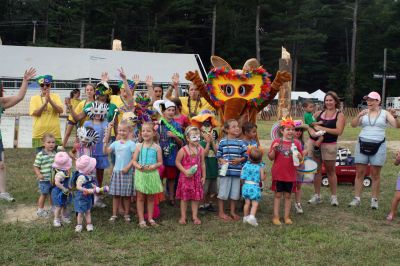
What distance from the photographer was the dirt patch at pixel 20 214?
6.02 m

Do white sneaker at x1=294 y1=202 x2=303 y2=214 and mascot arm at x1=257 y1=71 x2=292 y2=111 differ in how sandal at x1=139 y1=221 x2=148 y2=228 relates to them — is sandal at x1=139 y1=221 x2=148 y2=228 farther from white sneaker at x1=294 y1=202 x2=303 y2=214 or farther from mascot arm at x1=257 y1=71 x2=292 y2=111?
mascot arm at x1=257 y1=71 x2=292 y2=111

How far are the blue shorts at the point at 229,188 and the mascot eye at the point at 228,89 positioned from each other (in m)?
1.29

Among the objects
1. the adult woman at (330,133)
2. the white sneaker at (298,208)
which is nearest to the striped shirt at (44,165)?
the white sneaker at (298,208)

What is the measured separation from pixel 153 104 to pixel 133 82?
91 centimetres

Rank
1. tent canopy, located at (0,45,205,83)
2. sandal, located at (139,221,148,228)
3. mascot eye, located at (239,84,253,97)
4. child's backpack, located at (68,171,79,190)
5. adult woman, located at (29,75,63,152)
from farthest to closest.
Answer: tent canopy, located at (0,45,205,83)
adult woman, located at (29,75,63,152)
mascot eye, located at (239,84,253,97)
sandal, located at (139,221,148,228)
child's backpack, located at (68,171,79,190)

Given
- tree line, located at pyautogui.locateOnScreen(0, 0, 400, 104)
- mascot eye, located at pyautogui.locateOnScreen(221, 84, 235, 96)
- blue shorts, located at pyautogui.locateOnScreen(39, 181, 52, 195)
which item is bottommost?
blue shorts, located at pyautogui.locateOnScreen(39, 181, 52, 195)

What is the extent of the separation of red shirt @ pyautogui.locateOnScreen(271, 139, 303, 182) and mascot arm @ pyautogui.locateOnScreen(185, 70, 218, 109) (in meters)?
1.35

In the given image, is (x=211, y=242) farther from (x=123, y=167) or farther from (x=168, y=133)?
(x=168, y=133)

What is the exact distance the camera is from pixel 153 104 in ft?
21.3

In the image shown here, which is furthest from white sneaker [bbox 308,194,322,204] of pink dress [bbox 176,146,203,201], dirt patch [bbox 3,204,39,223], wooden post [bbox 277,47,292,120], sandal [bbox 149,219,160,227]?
wooden post [bbox 277,47,292,120]

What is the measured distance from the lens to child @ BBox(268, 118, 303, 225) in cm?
610

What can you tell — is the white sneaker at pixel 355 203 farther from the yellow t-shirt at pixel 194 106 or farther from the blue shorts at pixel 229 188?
the yellow t-shirt at pixel 194 106

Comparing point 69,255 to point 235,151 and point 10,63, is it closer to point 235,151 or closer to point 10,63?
point 235,151

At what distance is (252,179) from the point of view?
605 centimetres
